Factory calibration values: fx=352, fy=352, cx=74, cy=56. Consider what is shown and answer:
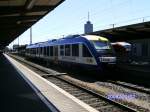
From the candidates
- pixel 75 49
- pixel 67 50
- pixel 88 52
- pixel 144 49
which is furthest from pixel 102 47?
pixel 144 49

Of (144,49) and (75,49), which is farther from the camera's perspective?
(144,49)

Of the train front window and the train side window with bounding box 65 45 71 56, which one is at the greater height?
the train front window

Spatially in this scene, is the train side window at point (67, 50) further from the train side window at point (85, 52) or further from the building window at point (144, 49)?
the building window at point (144, 49)

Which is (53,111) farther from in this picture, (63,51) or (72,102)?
(63,51)

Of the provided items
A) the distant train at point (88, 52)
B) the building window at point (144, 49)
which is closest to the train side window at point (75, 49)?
the distant train at point (88, 52)

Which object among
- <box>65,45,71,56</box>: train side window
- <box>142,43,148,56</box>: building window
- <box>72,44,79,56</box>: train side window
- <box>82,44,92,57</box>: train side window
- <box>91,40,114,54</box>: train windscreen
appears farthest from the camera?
<box>142,43,148,56</box>: building window

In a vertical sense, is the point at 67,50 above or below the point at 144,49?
above

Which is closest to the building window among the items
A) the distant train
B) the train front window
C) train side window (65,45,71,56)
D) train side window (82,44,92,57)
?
the distant train

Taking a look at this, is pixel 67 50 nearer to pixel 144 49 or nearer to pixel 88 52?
pixel 88 52

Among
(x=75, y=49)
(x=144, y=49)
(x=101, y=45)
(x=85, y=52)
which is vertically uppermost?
(x=101, y=45)

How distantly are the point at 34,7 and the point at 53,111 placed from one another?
620 inches

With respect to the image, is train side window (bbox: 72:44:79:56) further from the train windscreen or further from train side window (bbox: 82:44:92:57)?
the train windscreen

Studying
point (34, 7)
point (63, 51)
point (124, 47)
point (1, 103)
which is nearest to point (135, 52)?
point (124, 47)

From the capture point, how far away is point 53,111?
10.6 m
